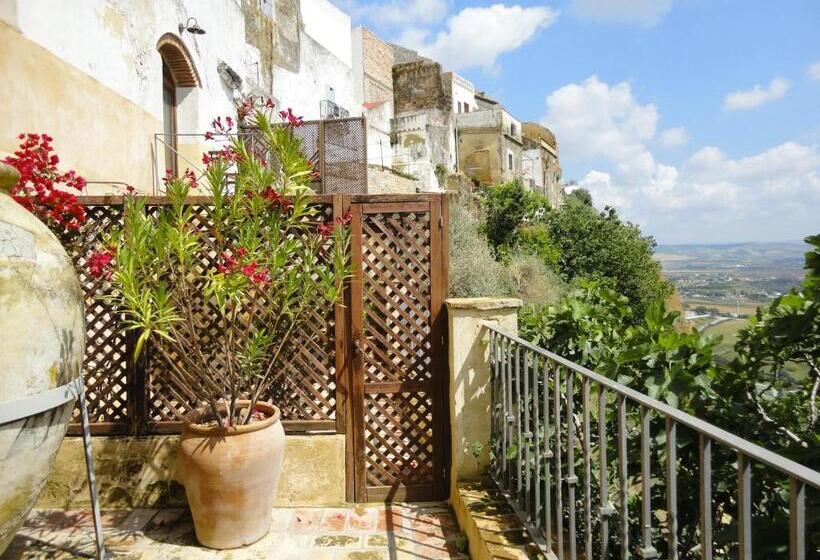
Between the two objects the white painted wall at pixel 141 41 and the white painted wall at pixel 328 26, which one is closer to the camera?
the white painted wall at pixel 141 41

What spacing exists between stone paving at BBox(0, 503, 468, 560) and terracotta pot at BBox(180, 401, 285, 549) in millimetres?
135

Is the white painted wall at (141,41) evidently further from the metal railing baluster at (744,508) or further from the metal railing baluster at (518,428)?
the metal railing baluster at (744,508)

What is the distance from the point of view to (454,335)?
3.64 metres

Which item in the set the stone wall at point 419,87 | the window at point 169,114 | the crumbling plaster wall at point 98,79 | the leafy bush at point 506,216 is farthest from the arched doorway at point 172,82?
the stone wall at point 419,87

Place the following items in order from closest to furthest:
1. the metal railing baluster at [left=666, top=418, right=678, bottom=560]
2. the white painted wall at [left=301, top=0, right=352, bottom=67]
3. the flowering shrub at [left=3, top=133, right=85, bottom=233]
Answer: the metal railing baluster at [left=666, top=418, right=678, bottom=560], the flowering shrub at [left=3, top=133, right=85, bottom=233], the white painted wall at [left=301, top=0, right=352, bottom=67]

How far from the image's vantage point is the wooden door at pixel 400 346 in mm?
3871

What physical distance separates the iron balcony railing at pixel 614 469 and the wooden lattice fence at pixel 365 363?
63 cm

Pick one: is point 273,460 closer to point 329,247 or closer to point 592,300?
point 329,247

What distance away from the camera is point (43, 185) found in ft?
11.0

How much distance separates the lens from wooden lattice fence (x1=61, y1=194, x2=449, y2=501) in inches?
151

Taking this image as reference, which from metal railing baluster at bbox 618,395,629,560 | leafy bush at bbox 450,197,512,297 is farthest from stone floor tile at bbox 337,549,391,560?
leafy bush at bbox 450,197,512,297

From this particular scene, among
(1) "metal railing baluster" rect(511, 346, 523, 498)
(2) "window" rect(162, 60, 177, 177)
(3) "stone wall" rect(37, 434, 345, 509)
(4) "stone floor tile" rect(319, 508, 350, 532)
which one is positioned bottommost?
(4) "stone floor tile" rect(319, 508, 350, 532)

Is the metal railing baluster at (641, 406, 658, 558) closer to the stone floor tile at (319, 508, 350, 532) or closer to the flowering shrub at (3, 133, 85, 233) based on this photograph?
the stone floor tile at (319, 508, 350, 532)

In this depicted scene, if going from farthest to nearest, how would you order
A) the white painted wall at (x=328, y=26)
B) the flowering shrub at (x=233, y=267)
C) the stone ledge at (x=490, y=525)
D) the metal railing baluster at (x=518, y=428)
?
the white painted wall at (x=328, y=26) → the flowering shrub at (x=233, y=267) → the metal railing baluster at (x=518, y=428) → the stone ledge at (x=490, y=525)
